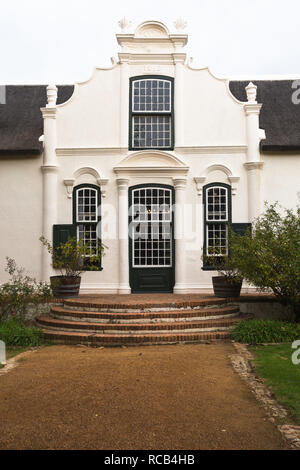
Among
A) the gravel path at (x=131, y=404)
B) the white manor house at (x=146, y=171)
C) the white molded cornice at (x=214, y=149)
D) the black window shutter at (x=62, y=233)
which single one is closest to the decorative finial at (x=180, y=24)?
the white manor house at (x=146, y=171)

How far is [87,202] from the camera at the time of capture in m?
13.3

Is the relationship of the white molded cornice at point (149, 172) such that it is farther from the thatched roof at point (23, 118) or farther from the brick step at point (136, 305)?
the brick step at point (136, 305)

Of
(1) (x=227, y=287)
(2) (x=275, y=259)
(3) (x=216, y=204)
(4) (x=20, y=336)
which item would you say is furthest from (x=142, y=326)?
(3) (x=216, y=204)

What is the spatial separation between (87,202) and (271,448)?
1023 cm

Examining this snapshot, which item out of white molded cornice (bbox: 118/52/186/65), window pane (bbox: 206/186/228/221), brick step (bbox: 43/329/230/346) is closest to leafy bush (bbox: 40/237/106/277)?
brick step (bbox: 43/329/230/346)

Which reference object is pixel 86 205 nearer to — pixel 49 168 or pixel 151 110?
pixel 49 168

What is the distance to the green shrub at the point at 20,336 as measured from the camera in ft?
29.1

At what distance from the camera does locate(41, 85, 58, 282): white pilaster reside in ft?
42.8

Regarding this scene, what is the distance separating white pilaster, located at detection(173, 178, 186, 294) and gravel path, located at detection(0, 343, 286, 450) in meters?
4.97

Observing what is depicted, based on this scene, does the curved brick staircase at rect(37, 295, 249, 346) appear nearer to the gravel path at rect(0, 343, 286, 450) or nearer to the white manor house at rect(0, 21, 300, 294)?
the gravel path at rect(0, 343, 286, 450)

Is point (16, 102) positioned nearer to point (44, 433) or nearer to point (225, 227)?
point (225, 227)

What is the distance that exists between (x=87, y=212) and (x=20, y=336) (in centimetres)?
517

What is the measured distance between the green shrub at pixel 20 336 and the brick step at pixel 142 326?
612 millimetres

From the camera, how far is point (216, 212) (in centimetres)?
1316
